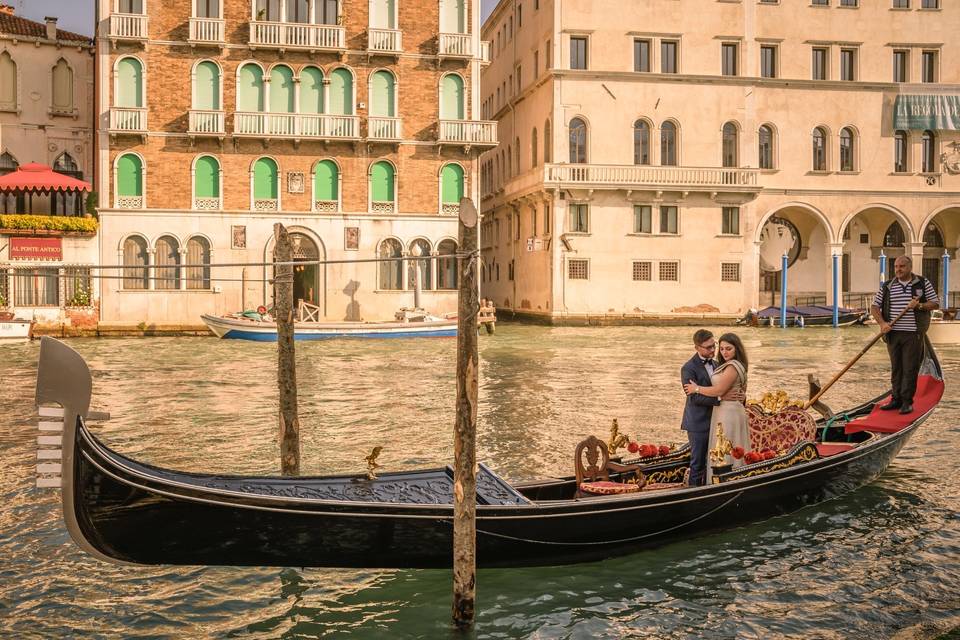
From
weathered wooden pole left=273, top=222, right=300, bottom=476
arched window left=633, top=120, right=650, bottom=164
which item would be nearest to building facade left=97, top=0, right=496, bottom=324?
arched window left=633, top=120, right=650, bottom=164

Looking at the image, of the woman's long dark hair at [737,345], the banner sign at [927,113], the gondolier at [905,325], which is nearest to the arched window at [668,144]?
the banner sign at [927,113]

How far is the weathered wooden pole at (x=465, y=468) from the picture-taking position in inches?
202

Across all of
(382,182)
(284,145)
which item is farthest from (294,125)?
(382,182)

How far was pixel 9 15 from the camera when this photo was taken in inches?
1119

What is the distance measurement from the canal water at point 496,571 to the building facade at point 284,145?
1121cm

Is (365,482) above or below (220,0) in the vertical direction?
below

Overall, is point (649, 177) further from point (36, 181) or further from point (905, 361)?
point (905, 361)

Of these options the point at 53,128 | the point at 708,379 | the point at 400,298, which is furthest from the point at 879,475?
the point at 53,128

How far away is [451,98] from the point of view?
87.0ft

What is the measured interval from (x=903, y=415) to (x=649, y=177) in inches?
840

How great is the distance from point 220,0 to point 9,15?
25.8 feet

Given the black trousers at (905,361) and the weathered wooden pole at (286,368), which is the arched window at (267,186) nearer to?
the weathered wooden pole at (286,368)

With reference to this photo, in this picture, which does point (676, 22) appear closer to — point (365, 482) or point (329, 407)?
point (329, 407)

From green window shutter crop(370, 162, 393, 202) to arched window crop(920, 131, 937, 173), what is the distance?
56.2ft
